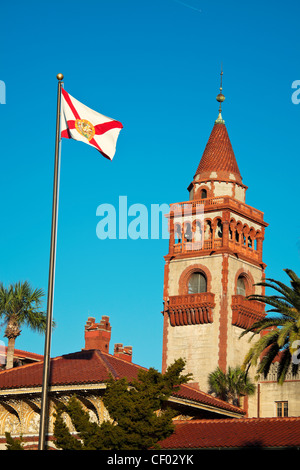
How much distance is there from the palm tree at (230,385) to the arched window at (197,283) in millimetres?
7977

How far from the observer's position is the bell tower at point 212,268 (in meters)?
71.4

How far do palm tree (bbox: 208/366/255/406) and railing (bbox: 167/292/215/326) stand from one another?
16.4ft

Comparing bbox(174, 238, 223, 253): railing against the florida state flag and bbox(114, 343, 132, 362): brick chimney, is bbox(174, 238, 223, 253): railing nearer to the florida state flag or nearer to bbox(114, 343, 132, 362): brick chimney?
bbox(114, 343, 132, 362): brick chimney

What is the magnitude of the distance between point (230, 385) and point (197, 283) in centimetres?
1055

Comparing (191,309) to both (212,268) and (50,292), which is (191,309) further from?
(50,292)

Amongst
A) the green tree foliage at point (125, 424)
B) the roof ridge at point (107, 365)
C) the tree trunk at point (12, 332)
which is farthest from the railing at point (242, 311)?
the green tree foliage at point (125, 424)

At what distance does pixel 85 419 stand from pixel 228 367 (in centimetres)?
3581

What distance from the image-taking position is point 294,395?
69.3 metres

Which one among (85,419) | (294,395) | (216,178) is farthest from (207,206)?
(85,419)

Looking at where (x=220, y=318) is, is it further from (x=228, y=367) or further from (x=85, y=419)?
(x=85, y=419)

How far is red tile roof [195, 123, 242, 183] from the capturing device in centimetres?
7775

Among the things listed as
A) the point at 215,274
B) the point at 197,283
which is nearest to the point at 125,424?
the point at 215,274

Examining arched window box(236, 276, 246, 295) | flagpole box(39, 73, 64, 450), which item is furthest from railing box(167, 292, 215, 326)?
flagpole box(39, 73, 64, 450)

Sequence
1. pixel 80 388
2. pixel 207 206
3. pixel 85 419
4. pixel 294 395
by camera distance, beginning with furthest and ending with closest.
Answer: pixel 207 206 < pixel 294 395 < pixel 80 388 < pixel 85 419
